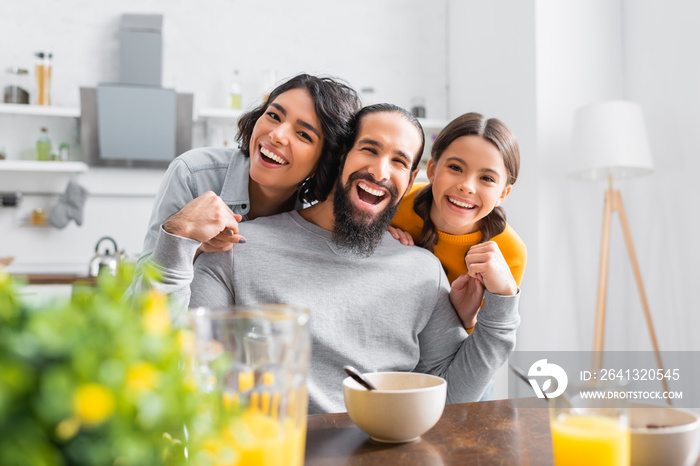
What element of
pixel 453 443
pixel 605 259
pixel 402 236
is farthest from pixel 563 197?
pixel 453 443

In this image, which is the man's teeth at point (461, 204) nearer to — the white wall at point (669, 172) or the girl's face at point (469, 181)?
the girl's face at point (469, 181)

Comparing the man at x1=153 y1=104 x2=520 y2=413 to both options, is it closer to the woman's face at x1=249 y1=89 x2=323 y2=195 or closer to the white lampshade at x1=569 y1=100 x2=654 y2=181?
the woman's face at x1=249 y1=89 x2=323 y2=195

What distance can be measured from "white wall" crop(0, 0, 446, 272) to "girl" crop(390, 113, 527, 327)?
256 centimetres

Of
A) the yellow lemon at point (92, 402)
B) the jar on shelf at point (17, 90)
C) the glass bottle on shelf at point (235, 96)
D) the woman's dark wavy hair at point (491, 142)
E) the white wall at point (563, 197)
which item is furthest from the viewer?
the glass bottle on shelf at point (235, 96)

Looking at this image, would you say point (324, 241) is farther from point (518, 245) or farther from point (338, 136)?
point (518, 245)

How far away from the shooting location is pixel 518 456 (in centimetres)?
74

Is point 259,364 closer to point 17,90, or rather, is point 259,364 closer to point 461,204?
point 461,204

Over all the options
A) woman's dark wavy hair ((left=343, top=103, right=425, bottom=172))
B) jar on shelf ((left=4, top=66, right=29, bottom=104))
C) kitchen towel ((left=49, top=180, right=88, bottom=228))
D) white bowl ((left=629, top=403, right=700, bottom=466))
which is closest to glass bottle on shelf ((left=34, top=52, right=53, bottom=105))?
jar on shelf ((left=4, top=66, right=29, bottom=104))

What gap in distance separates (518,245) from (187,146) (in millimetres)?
2723

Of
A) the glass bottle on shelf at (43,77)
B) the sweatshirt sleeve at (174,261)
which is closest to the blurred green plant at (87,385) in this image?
the sweatshirt sleeve at (174,261)

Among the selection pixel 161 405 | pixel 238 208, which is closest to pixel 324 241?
pixel 238 208

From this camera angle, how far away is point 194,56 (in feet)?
13.0

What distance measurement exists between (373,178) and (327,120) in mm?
222

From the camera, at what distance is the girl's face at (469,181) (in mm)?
1576
